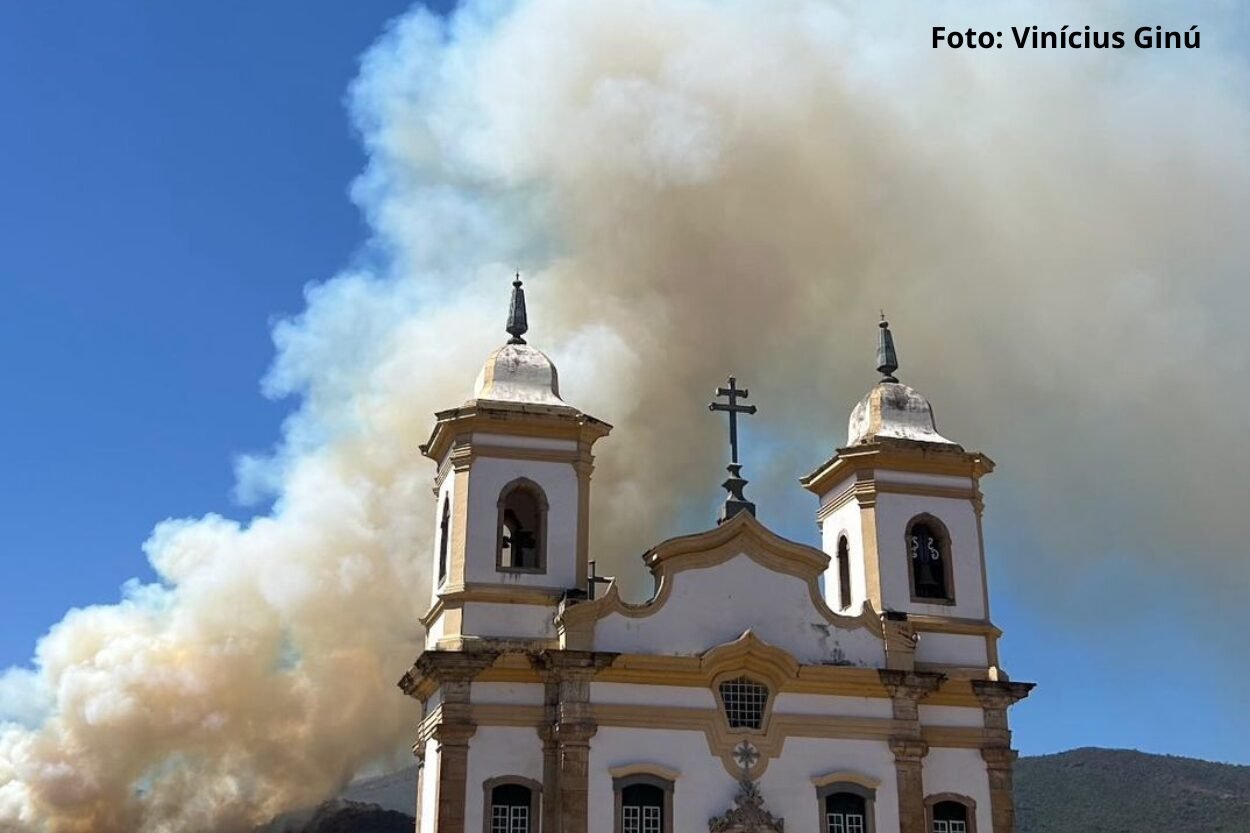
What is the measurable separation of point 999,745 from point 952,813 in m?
1.46

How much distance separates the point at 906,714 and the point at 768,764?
267cm

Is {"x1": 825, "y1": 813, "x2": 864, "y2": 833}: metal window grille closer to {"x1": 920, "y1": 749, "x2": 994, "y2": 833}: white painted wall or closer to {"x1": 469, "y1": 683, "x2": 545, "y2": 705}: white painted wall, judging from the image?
{"x1": 920, "y1": 749, "x2": 994, "y2": 833}: white painted wall

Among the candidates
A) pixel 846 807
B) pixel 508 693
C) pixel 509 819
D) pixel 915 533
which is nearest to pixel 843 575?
pixel 915 533

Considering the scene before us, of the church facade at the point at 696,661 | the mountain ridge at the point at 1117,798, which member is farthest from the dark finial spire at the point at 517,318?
the mountain ridge at the point at 1117,798

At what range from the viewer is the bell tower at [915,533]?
82.3 ft

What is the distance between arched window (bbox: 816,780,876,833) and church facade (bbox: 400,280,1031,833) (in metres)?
0.03

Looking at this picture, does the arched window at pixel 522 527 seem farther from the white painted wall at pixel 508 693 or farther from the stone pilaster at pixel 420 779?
the stone pilaster at pixel 420 779

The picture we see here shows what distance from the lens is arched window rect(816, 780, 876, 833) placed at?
892 inches

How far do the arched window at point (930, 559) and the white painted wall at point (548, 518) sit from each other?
253 inches

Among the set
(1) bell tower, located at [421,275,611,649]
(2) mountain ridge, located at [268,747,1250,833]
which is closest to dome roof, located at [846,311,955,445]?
(1) bell tower, located at [421,275,611,649]

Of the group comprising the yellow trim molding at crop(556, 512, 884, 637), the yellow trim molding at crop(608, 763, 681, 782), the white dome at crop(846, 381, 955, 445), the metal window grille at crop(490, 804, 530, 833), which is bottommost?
the metal window grille at crop(490, 804, 530, 833)

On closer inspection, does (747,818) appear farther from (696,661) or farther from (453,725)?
(453,725)

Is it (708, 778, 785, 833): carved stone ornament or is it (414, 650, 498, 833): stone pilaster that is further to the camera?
(708, 778, 785, 833): carved stone ornament

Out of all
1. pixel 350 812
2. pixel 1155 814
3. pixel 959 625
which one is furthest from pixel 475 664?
pixel 1155 814
